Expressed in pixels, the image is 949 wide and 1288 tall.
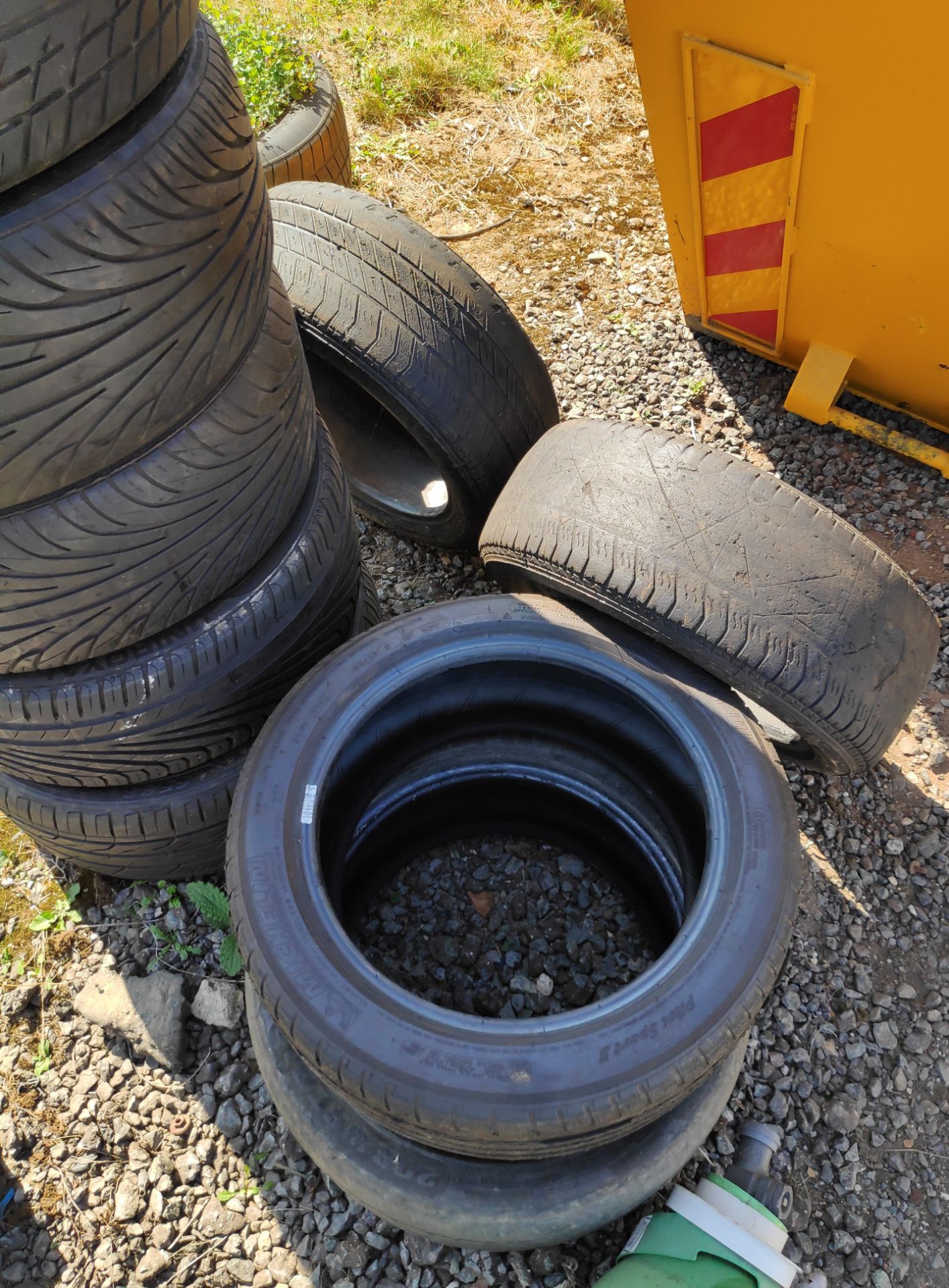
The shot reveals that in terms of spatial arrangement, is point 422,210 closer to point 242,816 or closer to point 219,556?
point 219,556

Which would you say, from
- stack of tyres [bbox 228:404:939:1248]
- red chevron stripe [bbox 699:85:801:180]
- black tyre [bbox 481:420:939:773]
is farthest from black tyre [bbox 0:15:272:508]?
red chevron stripe [bbox 699:85:801:180]

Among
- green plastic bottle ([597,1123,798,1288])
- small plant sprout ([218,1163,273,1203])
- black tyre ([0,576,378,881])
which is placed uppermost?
black tyre ([0,576,378,881])

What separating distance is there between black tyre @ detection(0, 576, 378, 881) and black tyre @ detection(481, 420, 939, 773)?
3.37 ft

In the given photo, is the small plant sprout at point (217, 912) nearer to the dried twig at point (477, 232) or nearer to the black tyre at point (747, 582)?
the black tyre at point (747, 582)

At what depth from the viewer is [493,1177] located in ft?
6.12

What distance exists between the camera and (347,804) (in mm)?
2350

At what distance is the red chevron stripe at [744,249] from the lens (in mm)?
3318

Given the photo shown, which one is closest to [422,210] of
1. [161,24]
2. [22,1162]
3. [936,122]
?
[936,122]

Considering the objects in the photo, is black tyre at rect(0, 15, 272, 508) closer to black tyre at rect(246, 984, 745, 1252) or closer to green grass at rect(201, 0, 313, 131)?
black tyre at rect(246, 984, 745, 1252)

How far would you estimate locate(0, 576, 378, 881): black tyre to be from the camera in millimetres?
2377

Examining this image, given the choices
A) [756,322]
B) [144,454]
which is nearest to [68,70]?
[144,454]

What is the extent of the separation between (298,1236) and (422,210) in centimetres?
441

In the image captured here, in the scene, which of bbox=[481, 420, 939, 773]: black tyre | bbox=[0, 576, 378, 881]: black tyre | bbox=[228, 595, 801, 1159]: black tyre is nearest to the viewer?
bbox=[228, 595, 801, 1159]: black tyre

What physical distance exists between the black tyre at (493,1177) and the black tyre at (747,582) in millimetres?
919
